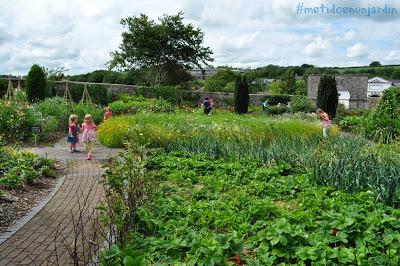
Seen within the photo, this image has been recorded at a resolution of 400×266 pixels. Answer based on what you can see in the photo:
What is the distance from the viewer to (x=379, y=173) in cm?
579

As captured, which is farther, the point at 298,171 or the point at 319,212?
the point at 298,171

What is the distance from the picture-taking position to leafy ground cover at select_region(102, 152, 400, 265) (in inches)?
143

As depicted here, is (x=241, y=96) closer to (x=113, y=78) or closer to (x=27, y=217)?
(x=27, y=217)

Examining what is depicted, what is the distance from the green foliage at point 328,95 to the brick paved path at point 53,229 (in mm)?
17508

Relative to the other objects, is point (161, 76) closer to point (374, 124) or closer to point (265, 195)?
point (374, 124)

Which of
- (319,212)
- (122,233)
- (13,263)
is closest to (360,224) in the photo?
(319,212)

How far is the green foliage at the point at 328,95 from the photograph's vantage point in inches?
953

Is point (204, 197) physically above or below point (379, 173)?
below

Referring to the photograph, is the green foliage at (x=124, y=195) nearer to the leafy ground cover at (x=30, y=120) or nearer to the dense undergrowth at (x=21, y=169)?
the dense undergrowth at (x=21, y=169)

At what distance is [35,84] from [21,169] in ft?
47.6

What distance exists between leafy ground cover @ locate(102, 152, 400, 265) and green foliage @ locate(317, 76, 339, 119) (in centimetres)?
1853

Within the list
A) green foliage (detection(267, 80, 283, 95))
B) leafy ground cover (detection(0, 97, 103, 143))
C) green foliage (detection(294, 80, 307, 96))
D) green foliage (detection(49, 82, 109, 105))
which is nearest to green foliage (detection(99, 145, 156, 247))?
leafy ground cover (detection(0, 97, 103, 143))

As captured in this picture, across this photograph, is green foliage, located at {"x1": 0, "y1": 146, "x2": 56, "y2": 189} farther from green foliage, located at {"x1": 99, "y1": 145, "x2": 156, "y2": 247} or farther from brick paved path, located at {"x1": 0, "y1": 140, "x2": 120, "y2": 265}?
green foliage, located at {"x1": 99, "y1": 145, "x2": 156, "y2": 247}

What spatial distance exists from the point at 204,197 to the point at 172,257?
85.1 inches
